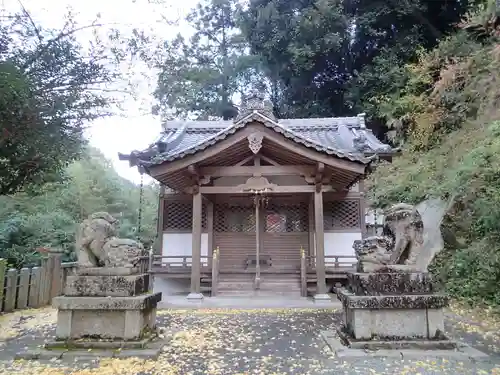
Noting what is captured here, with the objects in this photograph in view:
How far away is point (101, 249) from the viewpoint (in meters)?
5.21

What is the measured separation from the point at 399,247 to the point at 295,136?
14.0 feet

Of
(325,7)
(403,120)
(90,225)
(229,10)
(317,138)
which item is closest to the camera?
(90,225)

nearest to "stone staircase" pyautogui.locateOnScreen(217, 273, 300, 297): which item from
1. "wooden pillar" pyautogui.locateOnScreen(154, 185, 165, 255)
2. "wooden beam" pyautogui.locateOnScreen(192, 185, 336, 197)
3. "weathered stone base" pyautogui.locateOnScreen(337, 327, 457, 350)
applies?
"wooden pillar" pyautogui.locateOnScreen(154, 185, 165, 255)

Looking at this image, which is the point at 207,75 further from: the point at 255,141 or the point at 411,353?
the point at 411,353

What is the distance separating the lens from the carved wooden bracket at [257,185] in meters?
9.35

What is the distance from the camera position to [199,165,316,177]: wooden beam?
9414 millimetres

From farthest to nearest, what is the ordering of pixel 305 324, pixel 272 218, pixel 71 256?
pixel 71 256, pixel 272 218, pixel 305 324

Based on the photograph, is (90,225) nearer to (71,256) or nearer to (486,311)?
(486,311)

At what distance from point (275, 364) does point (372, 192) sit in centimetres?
1069

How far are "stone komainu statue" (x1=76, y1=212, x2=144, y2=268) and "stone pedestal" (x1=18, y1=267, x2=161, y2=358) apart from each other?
12 cm

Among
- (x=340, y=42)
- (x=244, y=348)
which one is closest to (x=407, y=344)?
(x=244, y=348)

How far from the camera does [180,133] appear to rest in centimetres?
1288

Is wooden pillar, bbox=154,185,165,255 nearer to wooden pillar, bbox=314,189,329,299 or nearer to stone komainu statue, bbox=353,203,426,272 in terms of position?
wooden pillar, bbox=314,189,329,299

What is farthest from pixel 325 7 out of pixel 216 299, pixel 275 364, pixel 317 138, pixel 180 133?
pixel 275 364
